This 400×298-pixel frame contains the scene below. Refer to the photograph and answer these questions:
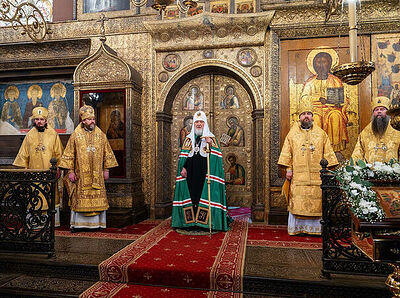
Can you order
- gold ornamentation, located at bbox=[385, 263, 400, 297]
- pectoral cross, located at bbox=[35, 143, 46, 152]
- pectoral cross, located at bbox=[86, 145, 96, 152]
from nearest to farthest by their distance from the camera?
gold ornamentation, located at bbox=[385, 263, 400, 297], pectoral cross, located at bbox=[86, 145, 96, 152], pectoral cross, located at bbox=[35, 143, 46, 152]

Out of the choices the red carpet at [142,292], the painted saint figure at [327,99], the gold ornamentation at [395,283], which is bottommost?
the red carpet at [142,292]

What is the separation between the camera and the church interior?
14.9 ft

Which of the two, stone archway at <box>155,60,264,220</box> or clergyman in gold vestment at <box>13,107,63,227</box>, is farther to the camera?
stone archway at <box>155,60,264,220</box>

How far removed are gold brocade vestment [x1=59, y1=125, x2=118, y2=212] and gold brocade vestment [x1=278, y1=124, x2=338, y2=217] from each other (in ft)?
11.4

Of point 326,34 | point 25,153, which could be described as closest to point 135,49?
point 25,153

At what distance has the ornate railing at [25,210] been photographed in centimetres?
445

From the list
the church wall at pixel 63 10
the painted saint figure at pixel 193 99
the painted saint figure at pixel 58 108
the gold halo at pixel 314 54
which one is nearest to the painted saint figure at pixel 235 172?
the painted saint figure at pixel 193 99

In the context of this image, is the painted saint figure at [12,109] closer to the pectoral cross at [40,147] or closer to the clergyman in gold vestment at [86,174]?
the pectoral cross at [40,147]

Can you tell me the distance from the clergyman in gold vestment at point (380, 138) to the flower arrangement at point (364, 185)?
8.31 feet

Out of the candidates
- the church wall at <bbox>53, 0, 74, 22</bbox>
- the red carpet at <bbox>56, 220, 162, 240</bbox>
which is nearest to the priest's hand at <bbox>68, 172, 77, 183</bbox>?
the red carpet at <bbox>56, 220, 162, 240</bbox>

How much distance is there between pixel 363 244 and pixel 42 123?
580 cm

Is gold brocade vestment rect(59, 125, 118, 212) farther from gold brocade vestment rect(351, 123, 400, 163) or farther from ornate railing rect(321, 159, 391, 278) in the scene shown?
gold brocade vestment rect(351, 123, 400, 163)

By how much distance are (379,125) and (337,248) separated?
9.18 feet

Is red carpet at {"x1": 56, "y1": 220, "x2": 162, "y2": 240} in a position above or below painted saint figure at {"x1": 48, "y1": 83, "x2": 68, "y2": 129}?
below
